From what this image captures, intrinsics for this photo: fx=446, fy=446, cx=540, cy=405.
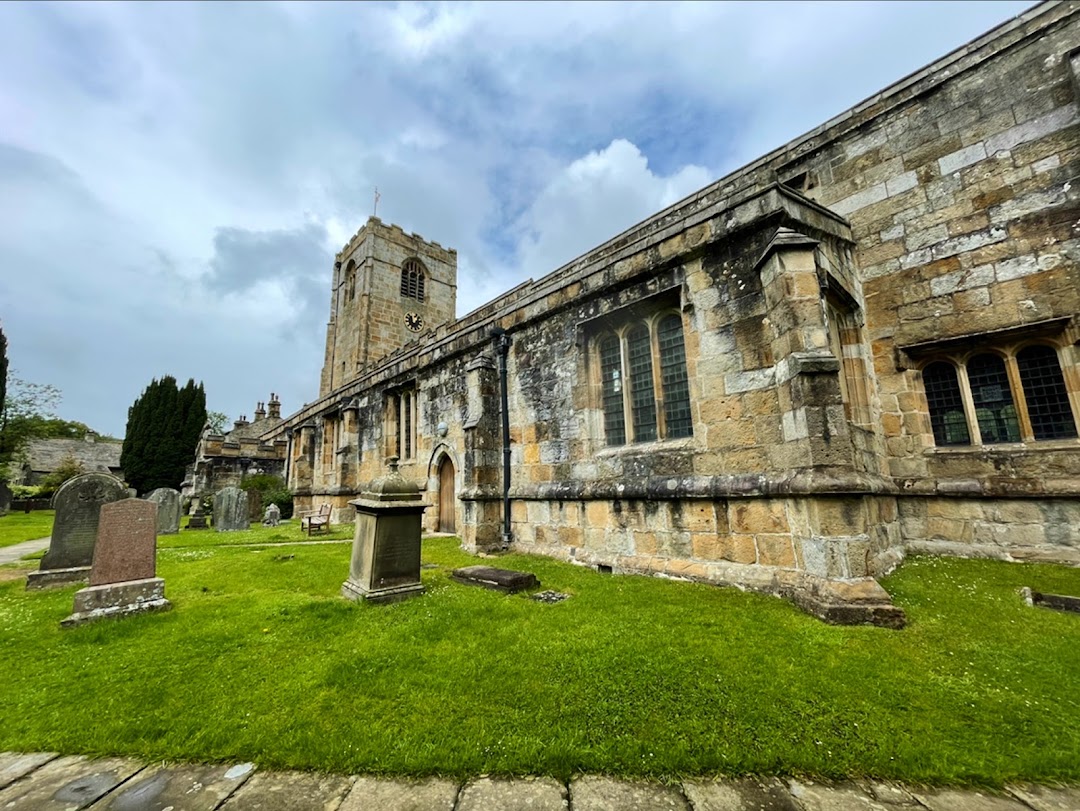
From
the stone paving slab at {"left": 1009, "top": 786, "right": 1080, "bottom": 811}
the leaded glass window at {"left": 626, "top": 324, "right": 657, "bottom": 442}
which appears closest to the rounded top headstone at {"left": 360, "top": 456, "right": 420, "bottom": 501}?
the leaded glass window at {"left": 626, "top": 324, "right": 657, "bottom": 442}

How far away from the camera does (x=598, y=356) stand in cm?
865

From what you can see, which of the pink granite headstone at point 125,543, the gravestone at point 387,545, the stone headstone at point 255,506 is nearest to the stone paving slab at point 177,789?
the gravestone at point 387,545

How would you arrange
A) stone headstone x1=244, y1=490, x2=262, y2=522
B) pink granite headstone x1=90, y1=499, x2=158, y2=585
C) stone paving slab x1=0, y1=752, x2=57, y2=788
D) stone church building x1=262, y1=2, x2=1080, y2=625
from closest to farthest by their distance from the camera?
1. stone paving slab x1=0, y1=752, x2=57, y2=788
2. pink granite headstone x1=90, y1=499, x2=158, y2=585
3. stone church building x1=262, y1=2, x2=1080, y2=625
4. stone headstone x1=244, y1=490, x2=262, y2=522

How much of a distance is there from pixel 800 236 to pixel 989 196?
11.9 ft

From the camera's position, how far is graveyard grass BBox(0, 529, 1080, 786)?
101 inches

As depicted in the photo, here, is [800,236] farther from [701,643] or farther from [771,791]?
[771,791]

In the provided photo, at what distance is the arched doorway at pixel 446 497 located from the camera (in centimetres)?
1208

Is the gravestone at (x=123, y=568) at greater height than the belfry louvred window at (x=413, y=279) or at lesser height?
lesser

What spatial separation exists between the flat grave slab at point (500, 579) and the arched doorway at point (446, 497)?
5.35 meters

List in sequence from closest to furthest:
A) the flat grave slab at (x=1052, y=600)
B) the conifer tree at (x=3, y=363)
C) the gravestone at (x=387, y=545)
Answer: the flat grave slab at (x=1052, y=600) → the gravestone at (x=387, y=545) → the conifer tree at (x=3, y=363)

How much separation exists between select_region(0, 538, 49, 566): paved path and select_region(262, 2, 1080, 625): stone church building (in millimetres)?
10355

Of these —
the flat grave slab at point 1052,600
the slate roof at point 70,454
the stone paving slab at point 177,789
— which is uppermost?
the slate roof at point 70,454

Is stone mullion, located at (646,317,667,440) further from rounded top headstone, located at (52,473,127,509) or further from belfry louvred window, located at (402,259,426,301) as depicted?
belfry louvred window, located at (402,259,426,301)

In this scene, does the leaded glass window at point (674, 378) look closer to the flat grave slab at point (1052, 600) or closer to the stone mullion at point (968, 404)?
the flat grave slab at point (1052, 600)
